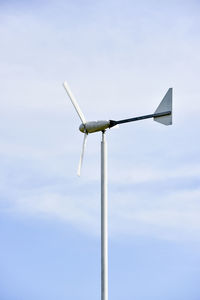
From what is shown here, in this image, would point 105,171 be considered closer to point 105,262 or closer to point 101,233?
point 101,233

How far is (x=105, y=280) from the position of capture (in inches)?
679

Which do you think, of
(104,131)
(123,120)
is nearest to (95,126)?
(104,131)

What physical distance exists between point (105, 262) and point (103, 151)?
4.70 m

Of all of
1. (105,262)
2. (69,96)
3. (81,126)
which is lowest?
(105,262)

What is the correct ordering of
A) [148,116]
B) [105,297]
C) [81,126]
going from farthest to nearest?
[81,126]
[148,116]
[105,297]

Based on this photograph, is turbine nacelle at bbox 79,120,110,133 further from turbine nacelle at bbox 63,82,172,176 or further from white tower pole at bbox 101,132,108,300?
white tower pole at bbox 101,132,108,300

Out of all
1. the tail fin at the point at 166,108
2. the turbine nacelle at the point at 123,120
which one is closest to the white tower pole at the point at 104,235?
the turbine nacelle at the point at 123,120

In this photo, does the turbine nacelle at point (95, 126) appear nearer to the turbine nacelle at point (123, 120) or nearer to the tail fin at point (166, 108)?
the turbine nacelle at point (123, 120)

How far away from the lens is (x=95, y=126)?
Answer: 1889 centimetres

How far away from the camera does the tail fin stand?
1806 centimetres

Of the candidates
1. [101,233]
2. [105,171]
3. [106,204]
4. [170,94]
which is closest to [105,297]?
[101,233]

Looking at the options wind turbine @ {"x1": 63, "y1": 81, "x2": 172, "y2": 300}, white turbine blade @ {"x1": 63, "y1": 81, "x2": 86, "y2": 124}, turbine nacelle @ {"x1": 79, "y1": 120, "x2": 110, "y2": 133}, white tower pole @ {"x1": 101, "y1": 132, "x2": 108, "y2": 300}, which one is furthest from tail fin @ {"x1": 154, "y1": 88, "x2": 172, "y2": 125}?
white turbine blade @ {"x1": 63, "y1": 81, "x2": 86, "y2": 124}

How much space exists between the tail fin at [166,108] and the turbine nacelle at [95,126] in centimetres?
225

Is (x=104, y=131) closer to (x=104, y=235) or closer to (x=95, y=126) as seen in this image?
(x=95, y=126)
